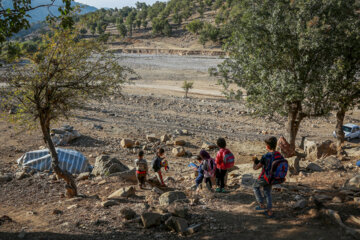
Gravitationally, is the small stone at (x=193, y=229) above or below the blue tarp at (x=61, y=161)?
above

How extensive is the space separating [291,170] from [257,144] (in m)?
8.43

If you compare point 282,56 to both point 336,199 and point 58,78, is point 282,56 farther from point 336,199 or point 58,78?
point 58,78

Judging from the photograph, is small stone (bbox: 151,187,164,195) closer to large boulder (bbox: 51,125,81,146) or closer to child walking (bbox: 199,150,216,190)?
child walking (bbox: 199,150,216,190)

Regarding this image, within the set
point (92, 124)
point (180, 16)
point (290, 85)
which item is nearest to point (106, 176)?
point (290, 85)

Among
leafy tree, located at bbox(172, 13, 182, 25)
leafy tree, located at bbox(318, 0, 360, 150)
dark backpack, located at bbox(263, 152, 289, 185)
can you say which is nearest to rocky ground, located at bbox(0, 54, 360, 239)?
dark backpack, located at bbox(263, 152, 289, 185)

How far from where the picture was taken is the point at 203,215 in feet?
22.1

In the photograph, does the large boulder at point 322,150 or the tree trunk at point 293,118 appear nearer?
the tree trunk at point 293,118

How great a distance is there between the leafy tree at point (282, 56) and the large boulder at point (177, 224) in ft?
22.5

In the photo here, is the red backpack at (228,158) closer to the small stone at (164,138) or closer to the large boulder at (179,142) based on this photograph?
the large boulder at (179,142)

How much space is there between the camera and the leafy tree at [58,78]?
8.09 m

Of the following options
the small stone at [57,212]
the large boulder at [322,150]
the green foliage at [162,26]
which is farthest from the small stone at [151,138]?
the green foliage at [162,26]

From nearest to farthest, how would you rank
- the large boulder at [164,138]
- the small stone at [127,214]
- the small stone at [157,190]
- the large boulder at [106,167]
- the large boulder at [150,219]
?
the large boulder at [150,219]
the small stone at [127,214]
the small stone at [157,190]
the large boulder at [106,167]
the large boulder at [164,138]

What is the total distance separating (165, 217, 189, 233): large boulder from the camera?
609cm

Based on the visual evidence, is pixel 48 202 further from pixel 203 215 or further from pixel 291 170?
pixel 291 170
